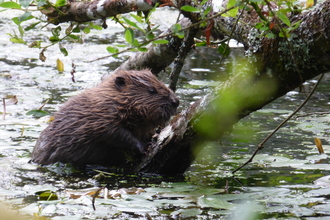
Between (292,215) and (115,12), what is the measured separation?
2487 millimetres

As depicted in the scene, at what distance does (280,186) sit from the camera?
3.75 metres

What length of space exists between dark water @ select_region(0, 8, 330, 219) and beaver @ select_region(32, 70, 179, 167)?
179 millimetres

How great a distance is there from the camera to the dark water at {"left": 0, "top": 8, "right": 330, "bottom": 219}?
3139 millimetres

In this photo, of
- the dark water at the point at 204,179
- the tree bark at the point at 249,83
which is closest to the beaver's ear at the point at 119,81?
the tree bark at the point at 249,83

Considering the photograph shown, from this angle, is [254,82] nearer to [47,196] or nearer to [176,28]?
[176,28]

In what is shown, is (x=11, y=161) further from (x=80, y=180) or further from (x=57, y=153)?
(x=80, y=180)

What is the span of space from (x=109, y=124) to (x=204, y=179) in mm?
907

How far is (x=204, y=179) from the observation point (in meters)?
4.07

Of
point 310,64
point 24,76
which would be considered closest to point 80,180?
point 310,64

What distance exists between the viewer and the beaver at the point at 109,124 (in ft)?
14.0

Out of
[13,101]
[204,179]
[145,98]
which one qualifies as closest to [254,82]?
[204,179]

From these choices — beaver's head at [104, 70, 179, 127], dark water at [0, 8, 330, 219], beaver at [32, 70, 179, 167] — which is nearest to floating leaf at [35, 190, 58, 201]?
dark water at [0, 8, 330, 219]

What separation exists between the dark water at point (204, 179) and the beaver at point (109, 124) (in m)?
0.18

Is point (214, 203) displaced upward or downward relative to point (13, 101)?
upward
